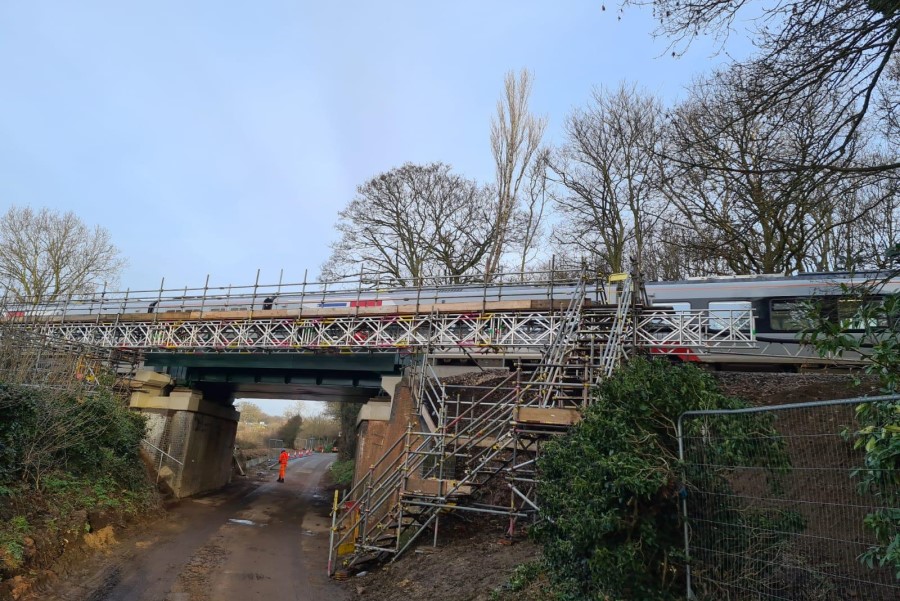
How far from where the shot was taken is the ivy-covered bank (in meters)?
11.1

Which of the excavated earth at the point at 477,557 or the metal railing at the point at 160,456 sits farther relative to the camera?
the metal railing at the point at 160,456

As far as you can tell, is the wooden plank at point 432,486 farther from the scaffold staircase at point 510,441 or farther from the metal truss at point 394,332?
the metal truss at point 394,332

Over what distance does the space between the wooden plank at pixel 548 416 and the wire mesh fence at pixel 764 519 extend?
349cm

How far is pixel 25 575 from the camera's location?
10.1 m

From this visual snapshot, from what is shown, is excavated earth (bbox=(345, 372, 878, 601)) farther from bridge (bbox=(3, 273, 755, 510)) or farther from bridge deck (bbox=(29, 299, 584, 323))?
bridge deck (bbox=(29, 299, 584, 323))

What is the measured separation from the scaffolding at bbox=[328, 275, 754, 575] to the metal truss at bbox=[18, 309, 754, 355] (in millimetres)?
128

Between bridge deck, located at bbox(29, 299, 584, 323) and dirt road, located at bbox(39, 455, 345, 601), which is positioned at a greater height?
bridge deck, located at bbox(29, 299, 584, 323)

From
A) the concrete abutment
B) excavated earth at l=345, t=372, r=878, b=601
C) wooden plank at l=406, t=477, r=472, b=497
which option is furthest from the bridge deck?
→ wooden plank at l=406, t=477, r=472, b=497

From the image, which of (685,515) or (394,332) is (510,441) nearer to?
(685,515)

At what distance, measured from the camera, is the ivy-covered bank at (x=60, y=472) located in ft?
36.3

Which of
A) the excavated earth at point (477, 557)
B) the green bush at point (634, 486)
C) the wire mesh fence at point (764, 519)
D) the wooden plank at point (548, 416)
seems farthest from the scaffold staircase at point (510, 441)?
the wire mesh fence at point (764, 519)

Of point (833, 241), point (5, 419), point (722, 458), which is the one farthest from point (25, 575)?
point (833, 241)

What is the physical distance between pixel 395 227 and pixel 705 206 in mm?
15834

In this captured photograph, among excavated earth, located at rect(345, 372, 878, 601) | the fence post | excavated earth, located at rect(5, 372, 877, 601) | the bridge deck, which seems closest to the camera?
the fence post
